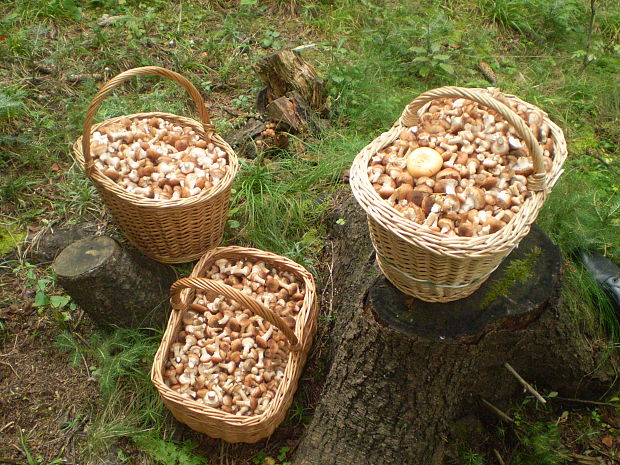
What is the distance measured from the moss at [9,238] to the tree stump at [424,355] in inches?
76.2

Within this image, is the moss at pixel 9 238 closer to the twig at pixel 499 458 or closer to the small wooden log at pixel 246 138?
the small wooden log at pixel 246 138

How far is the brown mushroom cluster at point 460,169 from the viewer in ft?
5.49

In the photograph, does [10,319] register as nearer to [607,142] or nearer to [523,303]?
[523,303]

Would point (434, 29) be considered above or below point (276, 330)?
above

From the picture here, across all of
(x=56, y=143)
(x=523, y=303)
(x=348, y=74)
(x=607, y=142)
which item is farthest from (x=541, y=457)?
(x=56, y=143)

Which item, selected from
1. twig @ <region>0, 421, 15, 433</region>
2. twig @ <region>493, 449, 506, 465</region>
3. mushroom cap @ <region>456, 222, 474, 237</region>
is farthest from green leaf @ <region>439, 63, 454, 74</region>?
twig @ <region>0, 421, 15, 433</region>

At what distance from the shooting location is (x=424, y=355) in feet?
6.29

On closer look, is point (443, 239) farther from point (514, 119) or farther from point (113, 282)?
point (113, 282)

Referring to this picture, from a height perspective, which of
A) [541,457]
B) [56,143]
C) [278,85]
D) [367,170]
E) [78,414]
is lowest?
[78,414]

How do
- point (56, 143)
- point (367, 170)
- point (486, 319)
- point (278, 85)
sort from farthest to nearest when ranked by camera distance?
point (278, 85) < point (56, 143) < point (486, 319) < point (367, 170)

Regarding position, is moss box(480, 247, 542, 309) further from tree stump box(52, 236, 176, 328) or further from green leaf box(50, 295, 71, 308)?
green leaf box(50, 295, 71, 308)

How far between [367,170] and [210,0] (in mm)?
3584

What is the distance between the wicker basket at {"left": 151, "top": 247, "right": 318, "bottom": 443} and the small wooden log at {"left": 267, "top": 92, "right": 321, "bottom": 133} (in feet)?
3.96

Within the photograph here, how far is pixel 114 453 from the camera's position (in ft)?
7.24
